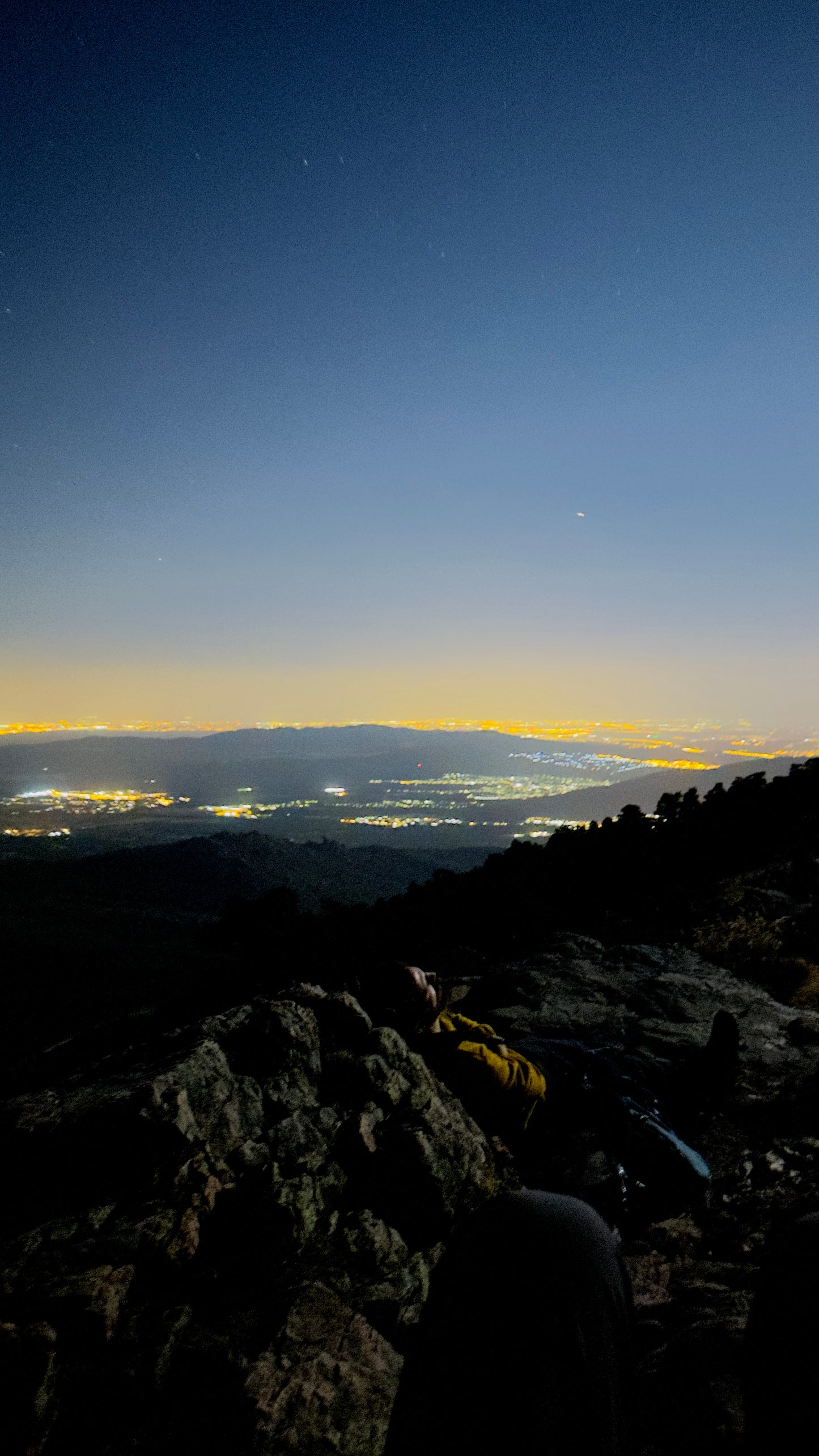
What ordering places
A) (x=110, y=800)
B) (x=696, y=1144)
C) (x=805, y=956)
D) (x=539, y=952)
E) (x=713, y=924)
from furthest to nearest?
(x=110, y=800)
(x=713, y=924)
(x=539, y=952)
(x=805, y=956)
(x=696, y=1144)

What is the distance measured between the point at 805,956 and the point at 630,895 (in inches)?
182

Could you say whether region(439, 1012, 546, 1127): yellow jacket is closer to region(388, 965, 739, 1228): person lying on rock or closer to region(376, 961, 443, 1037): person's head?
region(388, 965, 739, 1228): person lying on rock

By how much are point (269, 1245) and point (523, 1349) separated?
178 cm

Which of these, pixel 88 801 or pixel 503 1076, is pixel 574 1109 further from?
pixel 88 801

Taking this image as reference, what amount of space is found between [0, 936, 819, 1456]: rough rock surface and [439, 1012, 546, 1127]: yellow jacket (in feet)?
1.03

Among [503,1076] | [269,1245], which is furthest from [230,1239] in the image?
[503,1076]

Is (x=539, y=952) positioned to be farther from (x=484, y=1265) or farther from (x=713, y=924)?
(x=484, y=1265)

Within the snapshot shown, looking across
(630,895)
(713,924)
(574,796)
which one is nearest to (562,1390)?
(713,924)

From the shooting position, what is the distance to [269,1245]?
11.3 feet

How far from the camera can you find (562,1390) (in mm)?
2189

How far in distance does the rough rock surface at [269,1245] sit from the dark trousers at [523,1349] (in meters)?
0.62

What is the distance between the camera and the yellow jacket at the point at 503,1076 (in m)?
5.26

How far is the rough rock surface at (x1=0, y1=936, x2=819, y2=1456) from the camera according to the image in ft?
8.70

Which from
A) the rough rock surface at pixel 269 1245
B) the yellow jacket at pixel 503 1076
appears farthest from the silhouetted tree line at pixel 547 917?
the rough rock surface at pixel 269 1245
